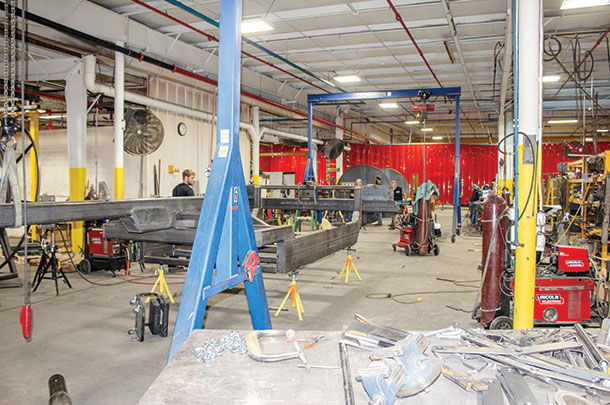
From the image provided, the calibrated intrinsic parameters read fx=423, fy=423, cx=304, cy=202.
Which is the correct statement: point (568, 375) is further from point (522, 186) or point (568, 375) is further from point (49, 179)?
point (49, 179)

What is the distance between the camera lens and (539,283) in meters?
3.99

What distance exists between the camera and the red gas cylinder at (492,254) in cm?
378

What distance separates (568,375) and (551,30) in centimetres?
881

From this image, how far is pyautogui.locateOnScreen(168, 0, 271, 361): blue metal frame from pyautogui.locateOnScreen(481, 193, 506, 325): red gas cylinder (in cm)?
228

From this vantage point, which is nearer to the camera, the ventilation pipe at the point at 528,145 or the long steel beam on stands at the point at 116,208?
the long steel beam on stands at the point at 116,208

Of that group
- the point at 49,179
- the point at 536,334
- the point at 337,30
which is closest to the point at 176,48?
the point at 337,30

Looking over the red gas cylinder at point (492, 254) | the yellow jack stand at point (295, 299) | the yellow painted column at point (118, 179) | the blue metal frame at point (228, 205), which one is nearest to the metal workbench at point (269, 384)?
the blue metal frame at point (228, 205)

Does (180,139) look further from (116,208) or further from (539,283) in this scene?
(539,283)

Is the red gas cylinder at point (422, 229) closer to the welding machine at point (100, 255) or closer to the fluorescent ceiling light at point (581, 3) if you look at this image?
the fluorescent ceiling light at point (581, 3)

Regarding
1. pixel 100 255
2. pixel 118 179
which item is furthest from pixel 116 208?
pixel 118 179

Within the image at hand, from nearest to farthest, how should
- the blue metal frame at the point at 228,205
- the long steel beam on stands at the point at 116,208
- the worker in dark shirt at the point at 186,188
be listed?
the blue metal frame at the point at 228,205, the long steel beam on stands at the point at 116,208, the worker in dark shirt at the point at 186,188

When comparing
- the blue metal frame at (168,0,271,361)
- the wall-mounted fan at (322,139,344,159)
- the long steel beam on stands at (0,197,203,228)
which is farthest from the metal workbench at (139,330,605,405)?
the wall-mounted fan at (322,139,344,159)

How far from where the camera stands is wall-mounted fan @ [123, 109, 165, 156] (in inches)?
269

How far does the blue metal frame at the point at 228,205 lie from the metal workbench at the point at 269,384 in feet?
1.91
